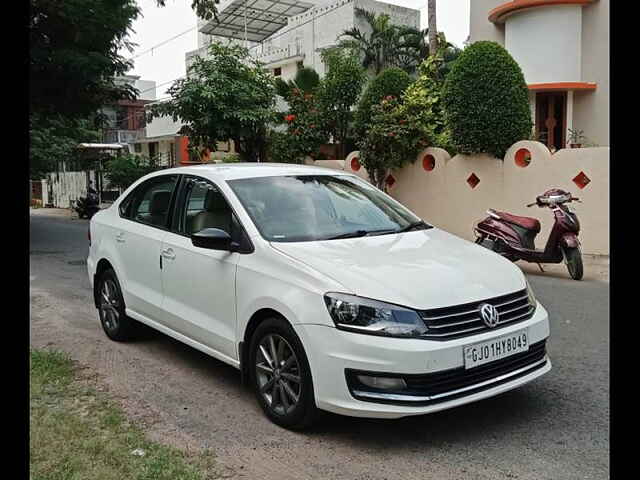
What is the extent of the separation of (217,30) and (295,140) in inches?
689

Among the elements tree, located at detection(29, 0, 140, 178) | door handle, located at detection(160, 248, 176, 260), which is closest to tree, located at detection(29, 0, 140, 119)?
tree, located at detection(29, 0, 140, 178)

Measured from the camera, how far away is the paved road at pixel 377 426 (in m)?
3.51

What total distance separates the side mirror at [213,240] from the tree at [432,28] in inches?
644

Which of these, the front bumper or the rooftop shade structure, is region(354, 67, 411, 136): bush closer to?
the front bumper

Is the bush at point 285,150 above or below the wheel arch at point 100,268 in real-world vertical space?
above

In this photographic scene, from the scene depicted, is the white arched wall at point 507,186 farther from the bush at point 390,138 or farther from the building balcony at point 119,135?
the building balcony at point 119,135

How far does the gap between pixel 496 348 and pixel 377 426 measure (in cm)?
90

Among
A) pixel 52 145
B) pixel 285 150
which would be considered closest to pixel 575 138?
pixel 285 150

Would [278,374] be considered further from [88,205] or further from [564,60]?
[88,205]

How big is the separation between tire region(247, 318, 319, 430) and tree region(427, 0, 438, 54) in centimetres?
1682

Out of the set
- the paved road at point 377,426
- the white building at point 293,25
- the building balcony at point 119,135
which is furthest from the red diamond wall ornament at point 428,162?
the building balcony at point 119,135

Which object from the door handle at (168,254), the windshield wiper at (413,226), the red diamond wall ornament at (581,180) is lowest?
the door handle at (168,254)

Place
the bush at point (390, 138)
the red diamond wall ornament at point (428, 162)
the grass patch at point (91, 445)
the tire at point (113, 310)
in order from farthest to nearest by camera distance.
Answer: the red diamond wall ornament at point (428, 162) → the bush at point (390, 138) → the tire at point (113, 310) → the grass patch at point (91, 445)
